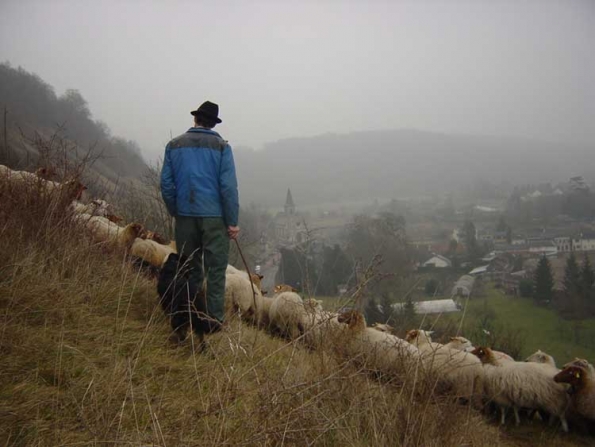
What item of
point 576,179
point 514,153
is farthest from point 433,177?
point 576,179

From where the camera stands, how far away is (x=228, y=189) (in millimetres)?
4133

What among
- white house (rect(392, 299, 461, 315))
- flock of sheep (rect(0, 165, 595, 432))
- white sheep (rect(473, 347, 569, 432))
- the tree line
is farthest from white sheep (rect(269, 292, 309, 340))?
the tree line

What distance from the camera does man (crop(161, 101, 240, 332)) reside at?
4094 millimetres

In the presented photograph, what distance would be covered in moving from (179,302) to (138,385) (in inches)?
44.5

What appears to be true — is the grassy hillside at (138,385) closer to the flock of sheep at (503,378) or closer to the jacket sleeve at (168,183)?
the jacket sleeve at (168,183)

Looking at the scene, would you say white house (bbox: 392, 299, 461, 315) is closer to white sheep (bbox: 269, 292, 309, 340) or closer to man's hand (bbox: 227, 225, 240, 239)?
white sheep (bbox: 269, 292, 309, 340)

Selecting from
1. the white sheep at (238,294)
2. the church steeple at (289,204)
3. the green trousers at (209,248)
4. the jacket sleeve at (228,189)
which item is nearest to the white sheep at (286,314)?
the white sheep at (238,294)

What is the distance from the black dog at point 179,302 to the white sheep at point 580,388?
17.6ft

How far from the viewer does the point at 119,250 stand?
5418mm

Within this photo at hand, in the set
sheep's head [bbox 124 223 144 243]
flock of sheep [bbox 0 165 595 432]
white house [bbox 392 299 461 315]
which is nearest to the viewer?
white house [bbox 392 299 461 315]

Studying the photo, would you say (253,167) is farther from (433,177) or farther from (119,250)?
(119,250)

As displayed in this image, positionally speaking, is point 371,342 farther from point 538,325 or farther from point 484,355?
point 538,325

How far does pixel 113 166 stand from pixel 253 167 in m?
72.8

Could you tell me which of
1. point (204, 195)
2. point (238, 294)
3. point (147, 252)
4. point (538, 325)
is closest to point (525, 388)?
point (238, 294)
